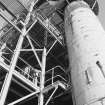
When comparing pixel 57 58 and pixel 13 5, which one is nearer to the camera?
pixel 57 58

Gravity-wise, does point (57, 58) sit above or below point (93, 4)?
below

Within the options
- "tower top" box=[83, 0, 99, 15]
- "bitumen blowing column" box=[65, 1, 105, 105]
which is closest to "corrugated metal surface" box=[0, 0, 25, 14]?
"bitumen blowing column" box=[65, 1, 105, 105]

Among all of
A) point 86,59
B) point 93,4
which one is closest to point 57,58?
point 86,59

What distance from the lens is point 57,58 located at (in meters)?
14.9

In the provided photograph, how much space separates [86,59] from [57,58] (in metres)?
6.71

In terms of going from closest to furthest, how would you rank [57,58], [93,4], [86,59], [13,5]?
[86,59] → [57,58] → [13,5] → [93,4]

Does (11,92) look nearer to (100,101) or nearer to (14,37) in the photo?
(14,37)

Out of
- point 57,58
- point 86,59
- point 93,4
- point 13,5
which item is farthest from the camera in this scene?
point 93,4

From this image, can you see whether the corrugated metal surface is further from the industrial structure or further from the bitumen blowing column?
the bitumen blowing column

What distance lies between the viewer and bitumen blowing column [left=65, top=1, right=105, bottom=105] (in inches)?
269

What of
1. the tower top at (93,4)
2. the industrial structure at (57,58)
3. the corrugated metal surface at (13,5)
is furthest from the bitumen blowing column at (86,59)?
the tower top at (93,4)

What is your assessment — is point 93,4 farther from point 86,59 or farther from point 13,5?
point 86,59

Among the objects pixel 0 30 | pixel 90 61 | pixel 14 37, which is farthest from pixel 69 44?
pixel 0 30

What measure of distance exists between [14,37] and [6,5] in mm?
2597
